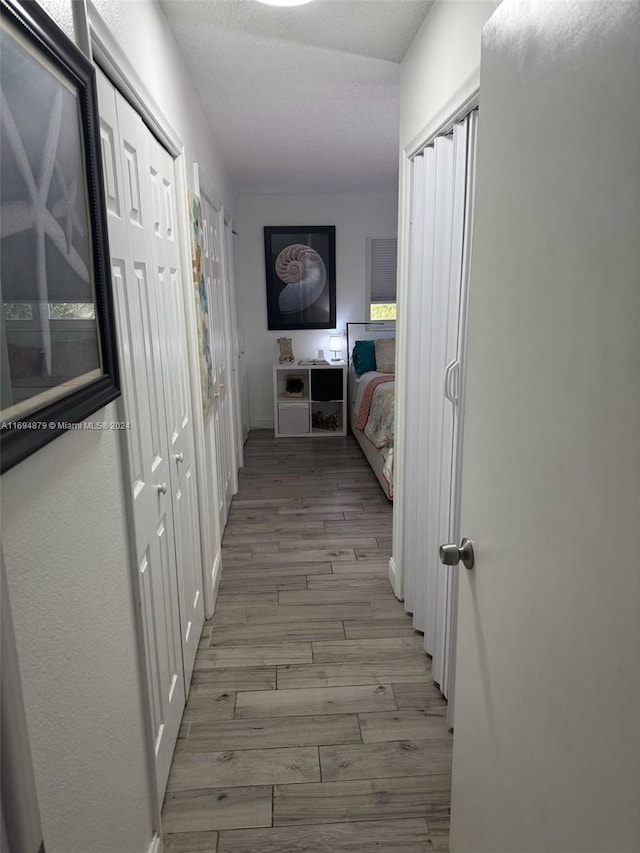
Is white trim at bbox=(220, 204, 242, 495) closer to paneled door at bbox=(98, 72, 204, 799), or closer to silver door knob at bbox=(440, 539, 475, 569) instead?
paneled door at bbox=(98, 72, 204, 799)

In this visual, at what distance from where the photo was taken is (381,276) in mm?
6145

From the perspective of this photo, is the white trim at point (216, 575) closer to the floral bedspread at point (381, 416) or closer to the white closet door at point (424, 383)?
the white closet door at point (424, 383)

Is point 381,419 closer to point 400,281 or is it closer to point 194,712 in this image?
point 400,281

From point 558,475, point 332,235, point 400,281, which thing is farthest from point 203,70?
point 332,235

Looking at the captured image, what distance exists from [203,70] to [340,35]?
663 mm

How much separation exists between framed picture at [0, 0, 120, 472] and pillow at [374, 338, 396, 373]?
4660 mm

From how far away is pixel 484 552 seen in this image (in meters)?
1.13

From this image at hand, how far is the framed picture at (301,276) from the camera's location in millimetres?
5961

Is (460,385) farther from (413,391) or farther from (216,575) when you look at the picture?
(216,575)

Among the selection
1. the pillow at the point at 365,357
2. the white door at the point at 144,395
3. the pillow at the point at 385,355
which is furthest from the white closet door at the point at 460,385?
the pillow at the point at 365,357

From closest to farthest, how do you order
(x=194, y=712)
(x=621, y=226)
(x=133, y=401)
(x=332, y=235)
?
(x=621, y=226) < (x=133, y=401) < (x=194, y=712) < (x=332, y=235)

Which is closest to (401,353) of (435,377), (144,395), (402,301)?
Result: (402,301)

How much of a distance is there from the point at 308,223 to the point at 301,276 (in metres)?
0.54

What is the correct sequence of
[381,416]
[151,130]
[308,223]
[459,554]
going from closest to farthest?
1. [459,554]
2. [151,130]
3. [381,416]
4. [308,223]
